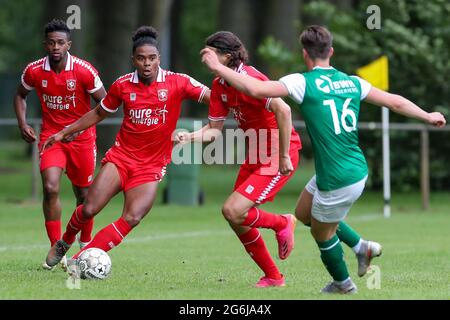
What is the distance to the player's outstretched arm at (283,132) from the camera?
934 cm

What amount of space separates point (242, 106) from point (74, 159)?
262 cm

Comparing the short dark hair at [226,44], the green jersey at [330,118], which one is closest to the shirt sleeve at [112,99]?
the short dark hair at [226,44]

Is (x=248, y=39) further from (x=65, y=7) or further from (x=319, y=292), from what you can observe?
(x=319, y=292)

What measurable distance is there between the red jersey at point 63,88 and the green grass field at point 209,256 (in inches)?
61.4

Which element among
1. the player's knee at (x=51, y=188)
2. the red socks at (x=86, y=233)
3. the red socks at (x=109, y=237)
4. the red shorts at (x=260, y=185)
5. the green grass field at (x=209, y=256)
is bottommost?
the green grass field at (x=209, y=256)

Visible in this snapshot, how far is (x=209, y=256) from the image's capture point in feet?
A: 44.4

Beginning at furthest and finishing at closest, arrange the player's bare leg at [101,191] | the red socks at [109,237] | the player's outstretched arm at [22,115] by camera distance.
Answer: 1. the player's outstretched arm at [22,115]
2. the player's bare leg at [101,191]
3. the red socks at [109,237]

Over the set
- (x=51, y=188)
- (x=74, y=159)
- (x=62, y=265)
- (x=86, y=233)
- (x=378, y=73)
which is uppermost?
(x=378, y=73)

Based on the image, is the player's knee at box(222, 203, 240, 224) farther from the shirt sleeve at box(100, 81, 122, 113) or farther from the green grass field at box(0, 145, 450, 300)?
the shirt sleeve at box(100, 81, 122, 113)

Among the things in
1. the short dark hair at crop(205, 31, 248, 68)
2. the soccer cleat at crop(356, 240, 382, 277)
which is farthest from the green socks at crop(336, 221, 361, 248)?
the short dark hair at crop(205, 31, 248, 68)

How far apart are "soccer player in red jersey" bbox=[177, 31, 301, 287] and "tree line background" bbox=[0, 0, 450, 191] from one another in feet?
43.8

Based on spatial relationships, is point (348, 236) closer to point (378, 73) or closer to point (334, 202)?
point (334, 202)

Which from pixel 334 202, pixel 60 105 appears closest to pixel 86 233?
pixel 60 105

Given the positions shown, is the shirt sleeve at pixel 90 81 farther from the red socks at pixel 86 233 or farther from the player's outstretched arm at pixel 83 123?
the red socks at pixel 86 233
